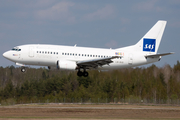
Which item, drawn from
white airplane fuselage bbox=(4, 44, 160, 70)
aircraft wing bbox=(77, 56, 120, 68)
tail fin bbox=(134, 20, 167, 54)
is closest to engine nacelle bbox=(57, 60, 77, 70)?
white airplane fuselage bbox=(4, 44, 160, 70)

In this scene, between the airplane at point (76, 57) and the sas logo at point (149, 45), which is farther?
the sas logo at point (149, 45)

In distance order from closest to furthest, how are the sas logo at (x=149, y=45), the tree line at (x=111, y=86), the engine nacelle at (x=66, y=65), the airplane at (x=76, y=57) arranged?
the engine nacelle at (x=66, y=65) → the airplane at (x=76, y=57) → the sas logo at (x=149, y=45) → the tree line at (x=111, y=86)

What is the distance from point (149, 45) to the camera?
54562mm

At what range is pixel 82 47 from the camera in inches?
1972

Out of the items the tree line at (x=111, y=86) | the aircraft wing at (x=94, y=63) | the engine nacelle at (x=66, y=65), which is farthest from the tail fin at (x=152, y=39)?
the tree line at (x=111, y=86)

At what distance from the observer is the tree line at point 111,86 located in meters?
77.4

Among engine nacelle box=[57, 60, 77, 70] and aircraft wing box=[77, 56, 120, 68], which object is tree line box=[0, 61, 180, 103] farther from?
engine nacelle box=[57, 60, 77, 70]

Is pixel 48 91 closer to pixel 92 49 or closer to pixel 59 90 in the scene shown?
pixel 59 90

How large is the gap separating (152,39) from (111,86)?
2952cm

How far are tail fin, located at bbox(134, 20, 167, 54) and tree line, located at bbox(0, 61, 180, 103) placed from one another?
13.1 m

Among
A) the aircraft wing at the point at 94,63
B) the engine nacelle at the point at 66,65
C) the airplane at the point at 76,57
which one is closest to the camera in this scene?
the aircraft wing at the point at 94,63

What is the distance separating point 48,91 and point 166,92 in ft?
127

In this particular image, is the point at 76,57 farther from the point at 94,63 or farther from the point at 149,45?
the point at 149,45

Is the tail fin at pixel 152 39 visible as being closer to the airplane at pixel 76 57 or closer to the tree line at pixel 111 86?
the airplane at pixel 76 57
